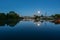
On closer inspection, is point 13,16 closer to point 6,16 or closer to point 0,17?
point 6,16

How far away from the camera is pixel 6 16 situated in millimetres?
91250

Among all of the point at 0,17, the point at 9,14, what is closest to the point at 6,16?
the point at 9,14

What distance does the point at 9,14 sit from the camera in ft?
304

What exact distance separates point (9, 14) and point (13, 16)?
9.80 feet

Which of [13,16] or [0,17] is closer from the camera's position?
[0,17]

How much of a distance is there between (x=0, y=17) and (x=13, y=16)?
521 inches

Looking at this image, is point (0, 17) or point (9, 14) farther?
point (9, 14)

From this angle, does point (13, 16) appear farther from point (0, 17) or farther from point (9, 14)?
point (0, 17)

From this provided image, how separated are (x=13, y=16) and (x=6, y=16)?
15.9 feet

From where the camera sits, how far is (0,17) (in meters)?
81.9

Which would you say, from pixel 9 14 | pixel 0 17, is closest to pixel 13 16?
pixel 9 14

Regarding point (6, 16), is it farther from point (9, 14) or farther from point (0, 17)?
point (0, 17)

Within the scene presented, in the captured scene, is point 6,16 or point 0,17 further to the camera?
point 6,16
